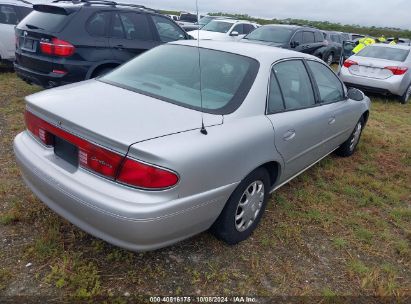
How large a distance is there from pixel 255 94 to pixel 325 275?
1.47m

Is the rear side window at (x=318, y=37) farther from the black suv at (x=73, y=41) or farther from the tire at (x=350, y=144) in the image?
the tire at (x=350, y=144)

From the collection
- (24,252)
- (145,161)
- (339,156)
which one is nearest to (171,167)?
(145,161)

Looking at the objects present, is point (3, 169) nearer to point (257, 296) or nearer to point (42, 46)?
point (42, 46)

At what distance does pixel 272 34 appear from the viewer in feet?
38.2

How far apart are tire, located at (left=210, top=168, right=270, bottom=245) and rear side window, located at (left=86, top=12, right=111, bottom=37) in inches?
162

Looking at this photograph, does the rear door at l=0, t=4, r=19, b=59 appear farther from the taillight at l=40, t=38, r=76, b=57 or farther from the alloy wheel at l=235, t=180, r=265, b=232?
the alloy wheel at l=235, t=180, r=265, b=232

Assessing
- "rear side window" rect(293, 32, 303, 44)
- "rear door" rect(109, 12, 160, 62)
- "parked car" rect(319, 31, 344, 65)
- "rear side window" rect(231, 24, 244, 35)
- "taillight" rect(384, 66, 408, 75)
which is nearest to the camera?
"rear door" rect(109, 12, 160, 62)

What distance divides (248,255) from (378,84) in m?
7.65

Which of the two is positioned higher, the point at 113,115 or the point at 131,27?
the point at 113,115

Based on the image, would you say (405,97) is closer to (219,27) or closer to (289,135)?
(219,27)

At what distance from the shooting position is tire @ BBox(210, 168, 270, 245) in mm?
2803

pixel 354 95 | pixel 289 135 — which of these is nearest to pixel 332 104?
pixel 354 95

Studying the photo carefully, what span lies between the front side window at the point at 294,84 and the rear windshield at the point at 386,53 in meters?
7.06

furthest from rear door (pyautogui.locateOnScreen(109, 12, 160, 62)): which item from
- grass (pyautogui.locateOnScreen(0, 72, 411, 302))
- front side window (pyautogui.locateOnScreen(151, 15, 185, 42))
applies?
grass (pyautogui.locateOnScreen(0, 72, 411, 302))
